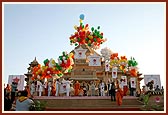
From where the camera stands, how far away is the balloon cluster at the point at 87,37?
21906 mm

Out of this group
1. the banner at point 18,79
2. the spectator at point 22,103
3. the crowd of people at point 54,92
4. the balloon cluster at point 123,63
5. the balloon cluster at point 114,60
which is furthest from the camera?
the balloon cluster at point 123,63

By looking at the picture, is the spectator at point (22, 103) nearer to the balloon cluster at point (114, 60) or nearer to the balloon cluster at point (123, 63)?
the balloon cluster at point (114, 60)

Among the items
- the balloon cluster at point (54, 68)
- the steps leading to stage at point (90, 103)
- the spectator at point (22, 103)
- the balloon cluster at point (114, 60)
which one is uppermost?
the balloon cluster at point (114, 60)

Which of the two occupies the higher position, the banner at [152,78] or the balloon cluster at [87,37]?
the balloon cluster at [87,37]

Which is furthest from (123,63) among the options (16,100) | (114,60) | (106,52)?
(16,100)

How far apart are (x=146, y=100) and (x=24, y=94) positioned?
19.7 ft

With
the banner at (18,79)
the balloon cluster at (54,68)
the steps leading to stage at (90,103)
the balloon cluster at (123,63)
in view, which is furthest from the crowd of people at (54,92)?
the balloon cluster at (123,63)

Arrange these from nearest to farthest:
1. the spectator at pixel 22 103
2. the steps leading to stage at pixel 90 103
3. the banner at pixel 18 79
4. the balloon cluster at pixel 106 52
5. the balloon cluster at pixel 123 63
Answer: the spectator at pixel 22 103, the steps leading to stage at pixel 90 103, the banner at pixel 18 79, the balloon cluster at pixel 123 63, the balloon cluster at pixel 106 52

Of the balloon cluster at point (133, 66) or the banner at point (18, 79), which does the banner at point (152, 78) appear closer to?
the balloon cluster at point (133, 66)

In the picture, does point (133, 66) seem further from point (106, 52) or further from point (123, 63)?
point (106, 52)

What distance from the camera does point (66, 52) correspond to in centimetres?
1934

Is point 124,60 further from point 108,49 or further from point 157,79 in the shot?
point 157,79

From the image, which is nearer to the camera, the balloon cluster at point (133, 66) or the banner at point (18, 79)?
the banner at point (18, 79)

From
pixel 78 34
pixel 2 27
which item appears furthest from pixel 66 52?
pixel 2 27
